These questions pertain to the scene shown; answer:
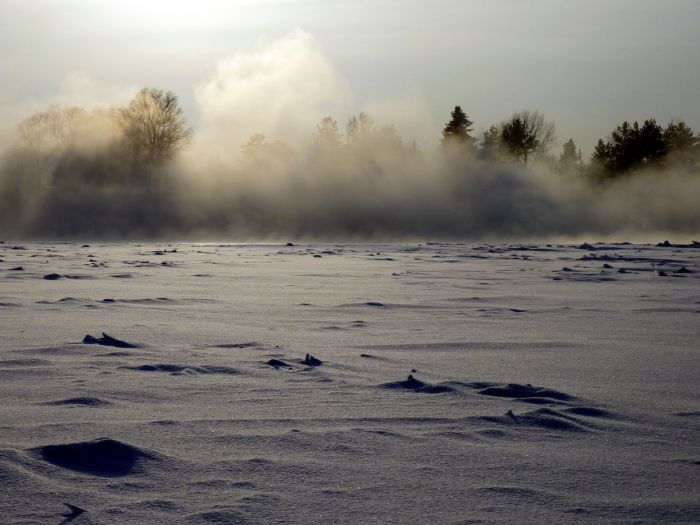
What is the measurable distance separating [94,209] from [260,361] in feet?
117

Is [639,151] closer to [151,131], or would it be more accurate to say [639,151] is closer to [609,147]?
[609,147]

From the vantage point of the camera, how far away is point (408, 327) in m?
4.59

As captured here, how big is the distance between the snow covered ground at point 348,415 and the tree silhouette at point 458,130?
39460 mm

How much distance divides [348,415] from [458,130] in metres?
43.0

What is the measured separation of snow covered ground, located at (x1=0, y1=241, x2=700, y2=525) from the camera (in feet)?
5.57

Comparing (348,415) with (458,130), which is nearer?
(348,415)

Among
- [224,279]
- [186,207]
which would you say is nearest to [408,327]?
[224,279]

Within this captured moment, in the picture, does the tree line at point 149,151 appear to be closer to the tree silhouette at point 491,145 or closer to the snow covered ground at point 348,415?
the tree silhouette at point 491,145

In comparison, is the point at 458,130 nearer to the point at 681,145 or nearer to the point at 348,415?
the point at 681,145

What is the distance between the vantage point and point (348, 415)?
2439 mm

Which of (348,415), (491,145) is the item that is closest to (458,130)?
(491,145)

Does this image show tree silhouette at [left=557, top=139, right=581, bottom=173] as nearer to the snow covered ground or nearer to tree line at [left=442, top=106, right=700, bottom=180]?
tree line at [left=442, top=106, right=700, bottom=180]

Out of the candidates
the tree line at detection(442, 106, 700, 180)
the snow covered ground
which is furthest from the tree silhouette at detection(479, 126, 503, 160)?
the snow covered ground

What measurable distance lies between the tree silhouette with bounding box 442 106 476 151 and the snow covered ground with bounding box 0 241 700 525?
129 feet
